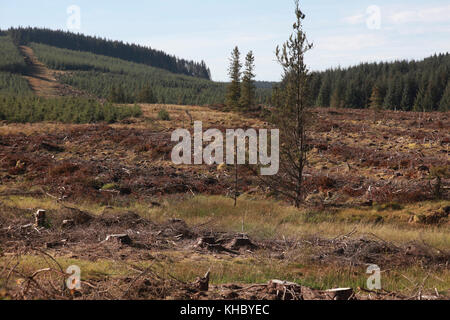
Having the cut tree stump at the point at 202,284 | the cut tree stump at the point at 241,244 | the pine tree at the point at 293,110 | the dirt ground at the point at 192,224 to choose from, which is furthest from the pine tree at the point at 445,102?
the cut tree stump at the point at 202,284

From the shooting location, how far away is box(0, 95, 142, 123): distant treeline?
1532 inches

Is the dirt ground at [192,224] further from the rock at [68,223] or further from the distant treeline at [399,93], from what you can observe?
the distant treeline at [399,93]

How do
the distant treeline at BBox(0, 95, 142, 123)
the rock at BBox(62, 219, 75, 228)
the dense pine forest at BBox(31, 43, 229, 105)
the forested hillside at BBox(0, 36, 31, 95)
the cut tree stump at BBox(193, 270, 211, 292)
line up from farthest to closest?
the dense pine forest at BBox(31, 43, 229, 105) → the forested hillside at BBox(0, 36, 31, 95) → the distant treeline at BBox(0, 95, 142, 123) → the rock at BBox(62, 219, 75, 228) → the cut tree stump at BBox(193, 270, 211, 292)

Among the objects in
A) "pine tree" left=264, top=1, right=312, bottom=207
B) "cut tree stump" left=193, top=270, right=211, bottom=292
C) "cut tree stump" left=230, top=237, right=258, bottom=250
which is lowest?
"cut tree stump" left=230, top=237, right=258, bottom=250

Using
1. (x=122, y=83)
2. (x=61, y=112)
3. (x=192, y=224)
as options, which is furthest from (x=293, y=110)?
(x=122, y=83)

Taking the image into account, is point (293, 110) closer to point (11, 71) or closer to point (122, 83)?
point (122, 83)

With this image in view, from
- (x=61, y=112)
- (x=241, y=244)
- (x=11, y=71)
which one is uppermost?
(x=11, y=71)

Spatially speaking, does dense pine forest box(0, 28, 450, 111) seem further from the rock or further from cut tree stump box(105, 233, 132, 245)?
cut tree stump box(105, 233, 132, 245)

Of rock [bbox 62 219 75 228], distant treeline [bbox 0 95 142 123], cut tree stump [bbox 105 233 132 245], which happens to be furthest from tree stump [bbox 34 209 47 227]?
distant treeline [bbox 0 95 142 123]

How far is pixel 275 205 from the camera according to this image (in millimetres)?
14359

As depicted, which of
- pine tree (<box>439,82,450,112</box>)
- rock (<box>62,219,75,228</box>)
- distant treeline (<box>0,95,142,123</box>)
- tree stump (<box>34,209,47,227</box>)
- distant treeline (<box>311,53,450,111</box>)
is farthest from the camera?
distant treeline (<box>311,53,450,111</box>)

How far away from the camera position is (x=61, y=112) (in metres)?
41.1

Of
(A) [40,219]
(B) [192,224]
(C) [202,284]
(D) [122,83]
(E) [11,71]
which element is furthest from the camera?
(D) [122,83]

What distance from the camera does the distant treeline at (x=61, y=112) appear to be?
3891 centimetres
